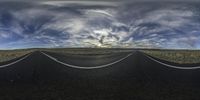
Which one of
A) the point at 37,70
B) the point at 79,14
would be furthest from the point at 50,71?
the point at 79,14

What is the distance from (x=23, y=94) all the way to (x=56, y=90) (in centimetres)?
90

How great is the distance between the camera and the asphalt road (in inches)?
396

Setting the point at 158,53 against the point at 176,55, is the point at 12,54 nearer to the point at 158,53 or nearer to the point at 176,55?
the point at 158,53

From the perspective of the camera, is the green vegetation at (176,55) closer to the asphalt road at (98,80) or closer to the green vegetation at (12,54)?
the asphalt road at (98,80)

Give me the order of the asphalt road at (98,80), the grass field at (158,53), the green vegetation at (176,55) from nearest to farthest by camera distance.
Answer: the asphalt road at (98,80), the grass field at (158,53), the green vegetation at (176,55)

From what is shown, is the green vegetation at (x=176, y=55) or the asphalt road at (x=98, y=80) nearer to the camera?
the asphalt road at (x=98, y=80)

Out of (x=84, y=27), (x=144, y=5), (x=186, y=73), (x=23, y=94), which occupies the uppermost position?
(x=144, y=5)

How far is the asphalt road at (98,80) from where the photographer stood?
10.0 m

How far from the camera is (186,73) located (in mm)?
10258

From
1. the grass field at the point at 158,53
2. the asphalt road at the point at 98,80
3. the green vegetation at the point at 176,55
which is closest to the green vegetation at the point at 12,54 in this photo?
the grass field at the point at 158,53

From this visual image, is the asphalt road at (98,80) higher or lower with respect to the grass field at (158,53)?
lower

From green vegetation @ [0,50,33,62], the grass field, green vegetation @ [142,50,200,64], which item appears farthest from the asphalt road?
green vegetation @ [0,50,33,62]

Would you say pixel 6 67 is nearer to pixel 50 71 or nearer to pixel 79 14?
pixel 50 71

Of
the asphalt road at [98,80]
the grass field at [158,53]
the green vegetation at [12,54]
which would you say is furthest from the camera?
the green vegetation at [12,54]
